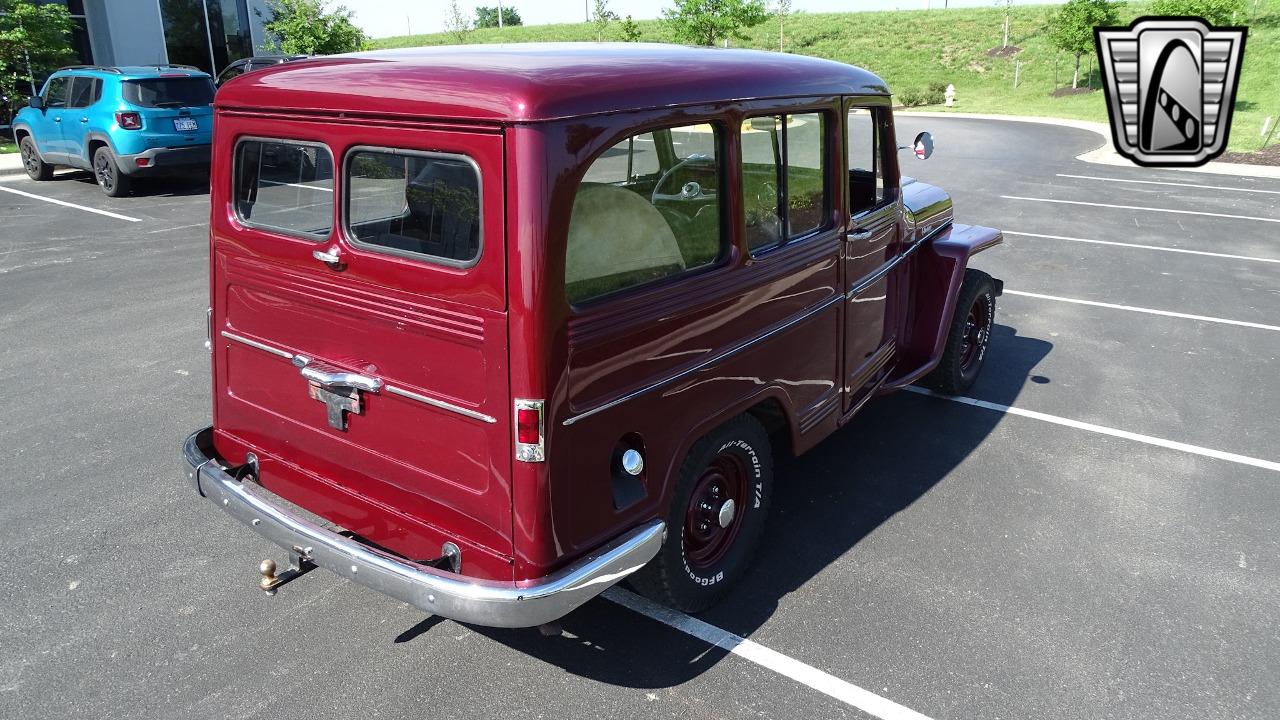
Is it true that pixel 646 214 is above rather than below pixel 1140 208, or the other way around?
above

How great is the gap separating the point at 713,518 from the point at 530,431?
1199 millimetres

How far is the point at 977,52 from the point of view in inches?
2168

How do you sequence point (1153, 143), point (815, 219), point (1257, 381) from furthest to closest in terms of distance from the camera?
point (1153, 143), point (1257, 381), point (815, 219)

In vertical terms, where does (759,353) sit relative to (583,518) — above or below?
above

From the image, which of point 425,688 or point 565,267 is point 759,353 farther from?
point 425,688

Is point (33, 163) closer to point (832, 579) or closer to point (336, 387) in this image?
point (336, 387)

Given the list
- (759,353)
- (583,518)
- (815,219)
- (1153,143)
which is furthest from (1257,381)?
(1153,143)

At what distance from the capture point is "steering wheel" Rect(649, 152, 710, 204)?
11.7ft

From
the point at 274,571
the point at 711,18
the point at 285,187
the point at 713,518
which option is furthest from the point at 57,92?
the point at 711,18

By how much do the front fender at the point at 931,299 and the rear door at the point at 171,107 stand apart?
35.9 feet

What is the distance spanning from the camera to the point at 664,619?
149 inches

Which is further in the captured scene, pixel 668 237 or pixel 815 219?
pixel 815 219

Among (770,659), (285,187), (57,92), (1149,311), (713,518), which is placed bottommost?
(770,659)

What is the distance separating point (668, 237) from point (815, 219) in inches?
42.6
